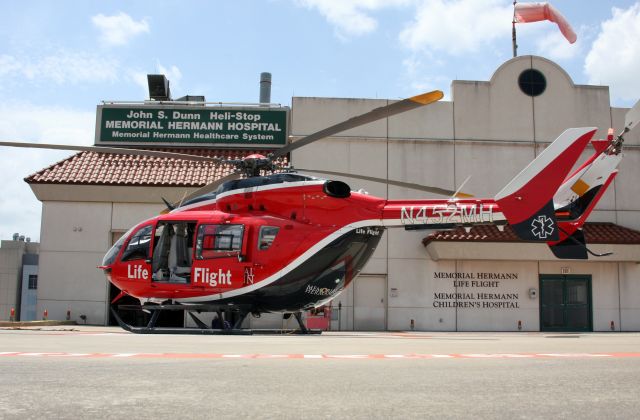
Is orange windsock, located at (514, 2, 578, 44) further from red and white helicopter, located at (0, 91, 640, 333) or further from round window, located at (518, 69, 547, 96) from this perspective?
red and white helicopter, located at (0, 91, 640, 333)

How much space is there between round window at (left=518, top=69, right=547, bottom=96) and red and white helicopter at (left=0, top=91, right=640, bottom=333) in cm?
1083

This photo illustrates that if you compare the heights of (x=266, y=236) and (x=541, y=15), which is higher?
(x=541, y=15)

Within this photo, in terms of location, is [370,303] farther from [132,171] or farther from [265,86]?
[265,86]

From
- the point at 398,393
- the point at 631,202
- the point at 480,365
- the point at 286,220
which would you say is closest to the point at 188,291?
the point at 286,220

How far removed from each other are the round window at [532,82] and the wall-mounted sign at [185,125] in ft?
33.9

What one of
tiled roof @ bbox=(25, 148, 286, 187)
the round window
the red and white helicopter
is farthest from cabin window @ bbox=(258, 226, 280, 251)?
the round window

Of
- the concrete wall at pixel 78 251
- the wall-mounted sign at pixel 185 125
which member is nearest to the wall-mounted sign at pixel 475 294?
the wall-mounted sign at pixel 185 125

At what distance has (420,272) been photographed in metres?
24.8

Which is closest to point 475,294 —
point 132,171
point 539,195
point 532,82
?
point 532,82

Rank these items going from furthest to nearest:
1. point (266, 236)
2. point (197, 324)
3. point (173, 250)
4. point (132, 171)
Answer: point (132, 171) < point (173, 250) < point (197, 324) < point (266, 236)

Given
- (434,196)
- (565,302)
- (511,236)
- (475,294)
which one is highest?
(434,196)

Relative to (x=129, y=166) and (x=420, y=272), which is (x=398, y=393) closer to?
(x=420, y=272)

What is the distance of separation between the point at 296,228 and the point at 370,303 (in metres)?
11.1

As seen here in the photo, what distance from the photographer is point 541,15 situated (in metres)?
30.2
